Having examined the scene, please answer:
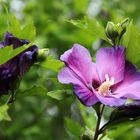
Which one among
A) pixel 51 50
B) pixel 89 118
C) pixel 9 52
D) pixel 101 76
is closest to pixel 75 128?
pixel 89 118

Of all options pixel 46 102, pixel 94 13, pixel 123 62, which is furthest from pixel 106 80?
pixel 94 13

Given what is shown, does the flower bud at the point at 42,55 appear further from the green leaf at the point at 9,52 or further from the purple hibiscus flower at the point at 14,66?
the green leaf at the point at 9,52

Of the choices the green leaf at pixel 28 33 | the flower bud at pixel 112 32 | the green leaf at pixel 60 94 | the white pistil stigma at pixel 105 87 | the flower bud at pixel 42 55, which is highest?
the green leaf at pixel 28 33

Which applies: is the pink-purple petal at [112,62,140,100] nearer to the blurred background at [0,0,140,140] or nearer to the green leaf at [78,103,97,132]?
the green leaf at [78,103,97,132]

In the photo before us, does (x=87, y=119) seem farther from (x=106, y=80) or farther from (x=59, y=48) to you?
(x=59, y=48)

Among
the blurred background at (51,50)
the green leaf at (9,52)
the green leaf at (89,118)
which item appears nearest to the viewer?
the green leaf at (9,52)

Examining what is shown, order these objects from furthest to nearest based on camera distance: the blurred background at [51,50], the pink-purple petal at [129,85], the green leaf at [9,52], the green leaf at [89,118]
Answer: the blurred background at [51,50], the green leaf at [89,118], the pink-purple petal at [129,85], the green leaf at [9,52]

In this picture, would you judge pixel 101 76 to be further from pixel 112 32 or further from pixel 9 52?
pixel 9 52

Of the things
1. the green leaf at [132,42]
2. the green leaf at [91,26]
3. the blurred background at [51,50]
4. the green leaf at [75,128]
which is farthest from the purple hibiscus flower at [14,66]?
the blurred background at [51,50]
